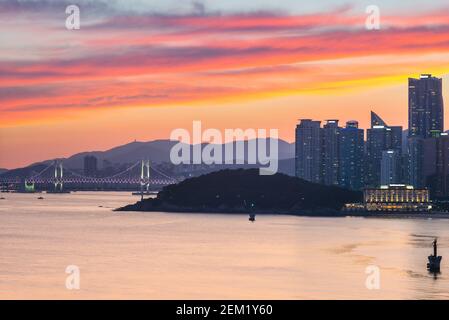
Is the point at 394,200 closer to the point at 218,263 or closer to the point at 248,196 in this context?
the point at 248,196

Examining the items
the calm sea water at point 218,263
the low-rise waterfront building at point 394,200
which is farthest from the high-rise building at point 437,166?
the calm sea water at point 218,263

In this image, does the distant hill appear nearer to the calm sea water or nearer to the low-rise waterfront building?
the low-rise waterfront building

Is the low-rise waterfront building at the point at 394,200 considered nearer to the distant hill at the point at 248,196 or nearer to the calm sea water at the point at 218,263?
the distant hill at the point at 248,196

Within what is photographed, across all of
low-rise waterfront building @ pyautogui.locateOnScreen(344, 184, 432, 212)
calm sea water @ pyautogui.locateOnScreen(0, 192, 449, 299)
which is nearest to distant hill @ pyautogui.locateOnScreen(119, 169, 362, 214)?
low-rise waterfront building @ pyautogui.locateOnScreen(344, 184, 432, 212)

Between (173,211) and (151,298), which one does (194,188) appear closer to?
(173,211)

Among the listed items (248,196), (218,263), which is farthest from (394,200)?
(218,263)
